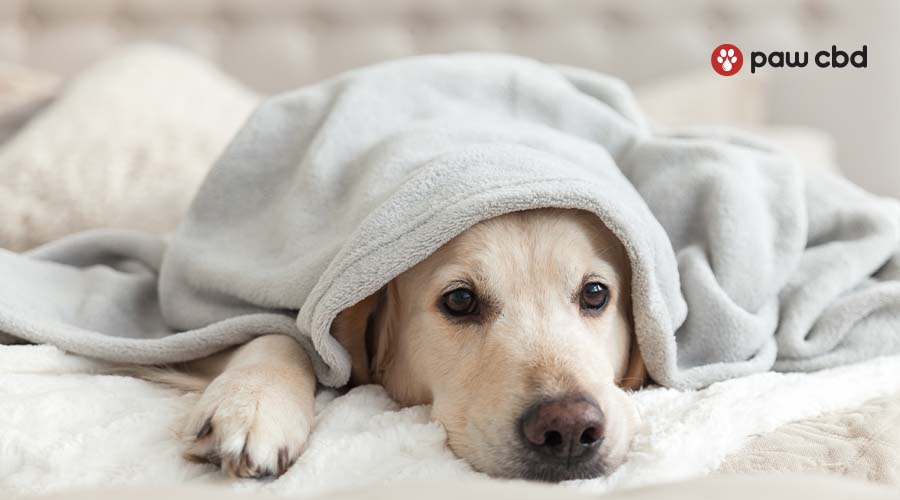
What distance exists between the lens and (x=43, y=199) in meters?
2.33

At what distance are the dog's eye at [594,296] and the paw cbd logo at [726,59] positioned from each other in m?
2.38

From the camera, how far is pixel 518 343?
1394 mm

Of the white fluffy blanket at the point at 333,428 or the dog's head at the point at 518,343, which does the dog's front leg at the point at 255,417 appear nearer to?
the white fluffy blanket at the point at 333,428

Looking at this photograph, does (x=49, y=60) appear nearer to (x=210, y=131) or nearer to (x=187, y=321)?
(x=210, y=131)

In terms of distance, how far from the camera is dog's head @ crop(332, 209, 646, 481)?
125cm

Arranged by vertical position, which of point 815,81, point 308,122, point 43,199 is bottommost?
point 815,81

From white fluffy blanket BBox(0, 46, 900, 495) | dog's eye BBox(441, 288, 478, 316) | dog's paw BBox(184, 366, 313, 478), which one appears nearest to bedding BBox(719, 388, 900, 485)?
white fluffy blanket BBox(0, 46, 900, 495)

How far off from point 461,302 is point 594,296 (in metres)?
0.25

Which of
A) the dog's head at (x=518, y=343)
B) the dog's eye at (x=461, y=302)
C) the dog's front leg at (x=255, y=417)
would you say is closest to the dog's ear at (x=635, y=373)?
the dog's head at (x=518, y=343)

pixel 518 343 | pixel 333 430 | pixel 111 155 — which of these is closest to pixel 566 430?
pixel 518 343

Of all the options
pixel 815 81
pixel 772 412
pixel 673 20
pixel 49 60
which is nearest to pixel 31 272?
pixel 772 412

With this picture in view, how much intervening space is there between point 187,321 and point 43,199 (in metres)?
0.85

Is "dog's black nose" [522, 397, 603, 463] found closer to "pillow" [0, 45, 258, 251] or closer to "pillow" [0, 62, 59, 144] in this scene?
"pillow" [0, 45, 258, 251]

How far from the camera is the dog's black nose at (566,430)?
1.23 m
